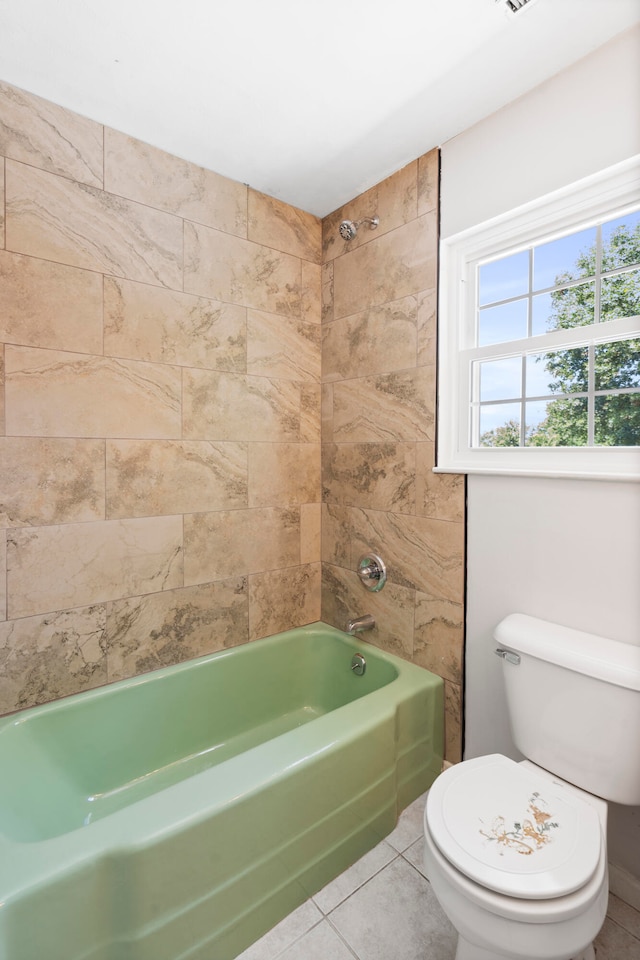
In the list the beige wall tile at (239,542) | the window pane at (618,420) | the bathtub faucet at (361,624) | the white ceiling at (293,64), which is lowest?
the bathtub faucet at (361,624)

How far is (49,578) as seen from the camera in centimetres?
164

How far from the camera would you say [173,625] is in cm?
192

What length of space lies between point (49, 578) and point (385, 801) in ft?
4.71

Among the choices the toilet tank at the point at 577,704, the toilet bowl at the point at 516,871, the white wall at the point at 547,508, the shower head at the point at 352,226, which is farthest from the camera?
the shower head at the point at 352,226

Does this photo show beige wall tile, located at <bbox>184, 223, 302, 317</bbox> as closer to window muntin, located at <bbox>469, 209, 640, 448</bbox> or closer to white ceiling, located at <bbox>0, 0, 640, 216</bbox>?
white ceiling, located at <bbox>0, 0, 640, 216</bbox>

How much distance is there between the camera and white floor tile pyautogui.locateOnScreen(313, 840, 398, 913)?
4.55 ft

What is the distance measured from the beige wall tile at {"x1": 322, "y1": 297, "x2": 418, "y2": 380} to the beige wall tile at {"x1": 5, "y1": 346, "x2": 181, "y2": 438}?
81 centimetres

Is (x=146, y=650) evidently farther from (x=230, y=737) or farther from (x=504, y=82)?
(x=504, y=82)

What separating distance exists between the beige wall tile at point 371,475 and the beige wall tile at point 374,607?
37 cm

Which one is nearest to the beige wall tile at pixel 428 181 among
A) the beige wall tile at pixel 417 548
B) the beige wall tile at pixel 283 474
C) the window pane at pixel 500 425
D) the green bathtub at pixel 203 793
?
the window pane at pixel 500 425

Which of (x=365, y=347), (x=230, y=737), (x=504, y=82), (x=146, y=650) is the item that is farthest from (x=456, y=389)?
(x=230, y=737)

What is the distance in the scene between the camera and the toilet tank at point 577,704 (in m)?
1.20

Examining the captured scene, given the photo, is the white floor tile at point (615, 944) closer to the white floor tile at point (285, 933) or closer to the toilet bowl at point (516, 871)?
the toilet bowl at point (516, 871)

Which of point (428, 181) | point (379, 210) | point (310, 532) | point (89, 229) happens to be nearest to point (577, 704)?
point (310, 532)
